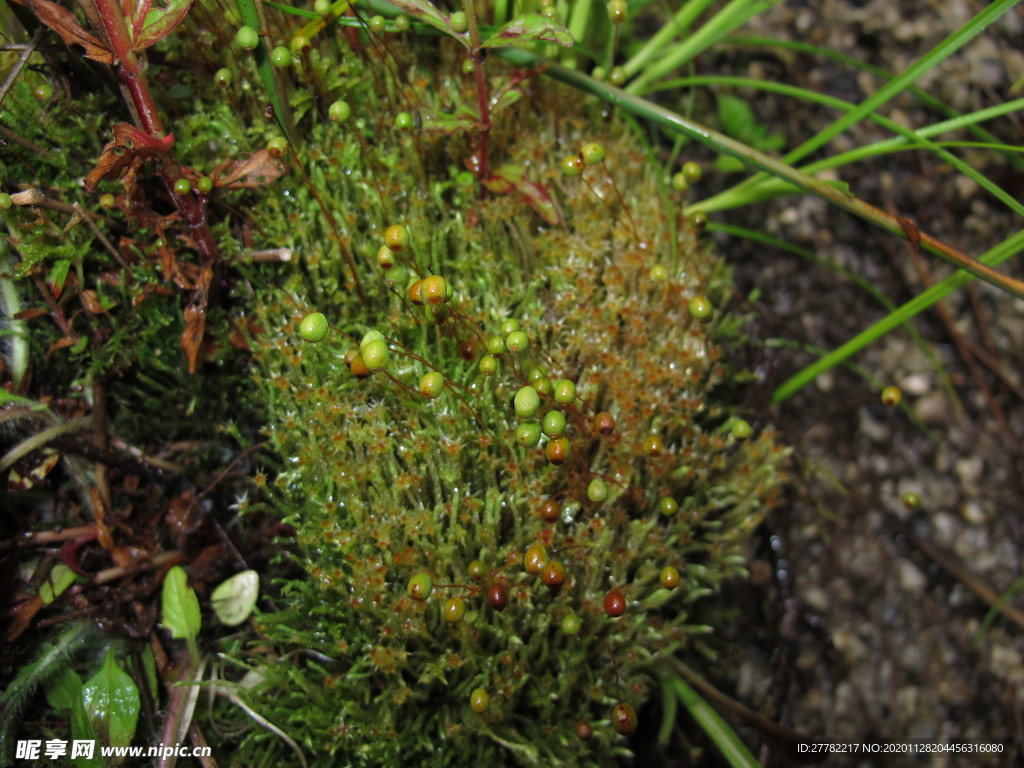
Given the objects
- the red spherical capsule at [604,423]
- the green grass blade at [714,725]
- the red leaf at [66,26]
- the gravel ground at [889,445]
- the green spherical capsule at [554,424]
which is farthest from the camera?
the gravel ground at [889,445]

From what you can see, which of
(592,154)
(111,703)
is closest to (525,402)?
(592,154)

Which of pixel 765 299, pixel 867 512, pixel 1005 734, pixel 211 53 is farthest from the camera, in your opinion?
pixel 765 299

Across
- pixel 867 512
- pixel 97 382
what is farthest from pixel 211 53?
pixel 867 512

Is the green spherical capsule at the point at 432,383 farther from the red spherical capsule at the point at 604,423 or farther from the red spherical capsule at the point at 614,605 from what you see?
the red spherical capsule at the point at 614,605

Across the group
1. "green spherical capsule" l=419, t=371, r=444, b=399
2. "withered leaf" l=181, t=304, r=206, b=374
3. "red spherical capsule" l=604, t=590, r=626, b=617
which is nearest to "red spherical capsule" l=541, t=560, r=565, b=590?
"red spherical capsule" l=604, t=590, r=626, b=617

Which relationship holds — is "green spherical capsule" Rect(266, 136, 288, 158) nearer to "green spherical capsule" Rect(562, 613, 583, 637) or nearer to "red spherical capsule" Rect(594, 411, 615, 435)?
"red spherical capsule" Rect(594, 411, 615, 435)

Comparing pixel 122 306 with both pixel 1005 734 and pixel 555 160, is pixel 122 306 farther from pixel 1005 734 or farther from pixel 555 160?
pixel 1005 734

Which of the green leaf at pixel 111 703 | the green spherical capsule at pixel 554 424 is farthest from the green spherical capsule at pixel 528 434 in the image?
the green leaf at pixel 111 703
